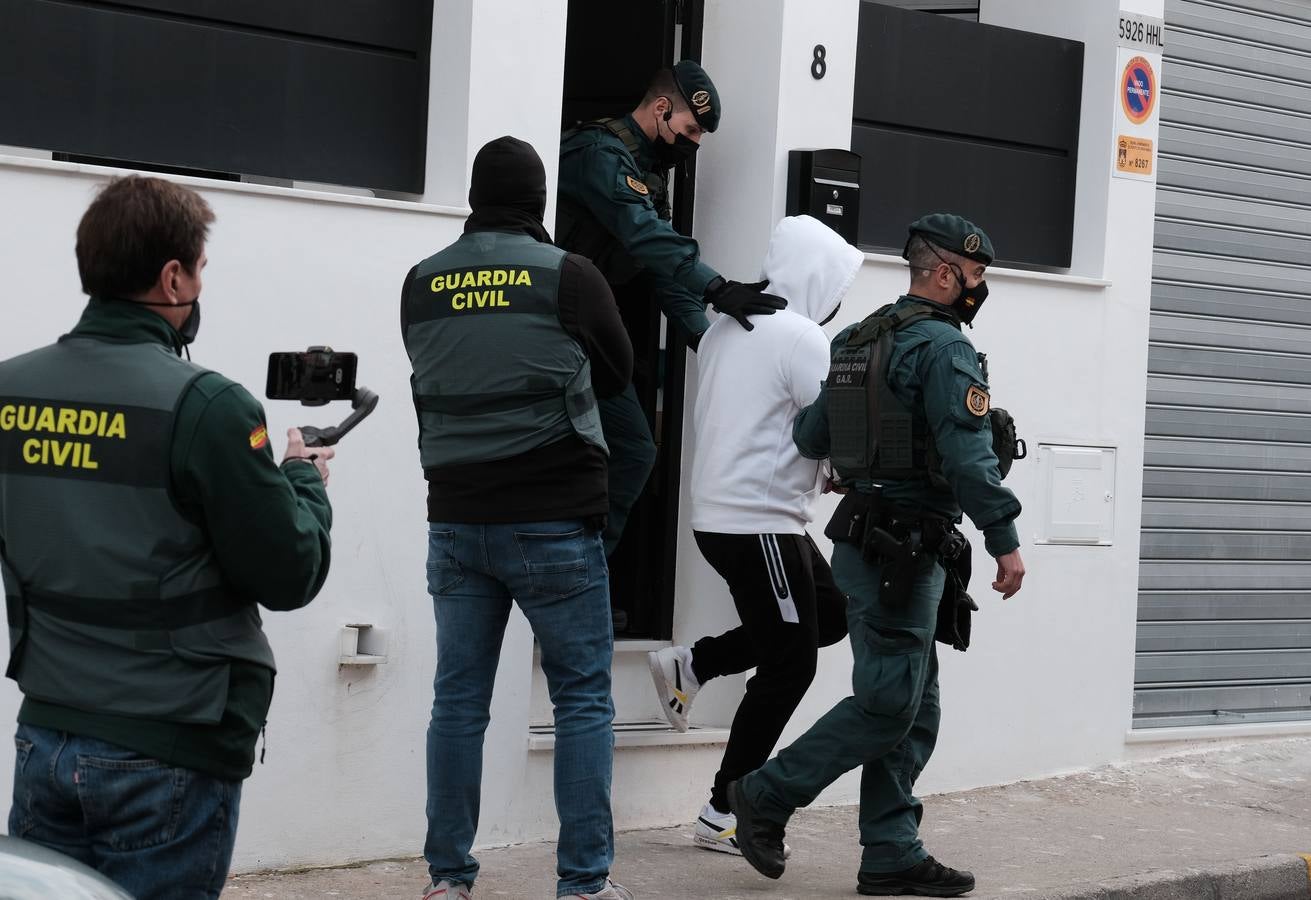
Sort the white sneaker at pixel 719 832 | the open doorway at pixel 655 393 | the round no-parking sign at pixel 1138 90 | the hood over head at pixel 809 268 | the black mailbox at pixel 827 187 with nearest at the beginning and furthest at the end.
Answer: the hood over head at pixel 809 268
the white sneaker at pixel 719 832
the black mailbox at pixel 827 187
the open doorway at pixel 655 393
the round no-parking sign at pixel 1138 90

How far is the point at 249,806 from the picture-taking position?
522 centimetres

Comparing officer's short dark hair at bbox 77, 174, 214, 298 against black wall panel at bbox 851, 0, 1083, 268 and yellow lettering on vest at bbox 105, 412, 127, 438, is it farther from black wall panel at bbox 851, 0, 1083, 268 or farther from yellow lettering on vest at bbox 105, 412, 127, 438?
black wall panel at bbox 851, 0, 1083, 268

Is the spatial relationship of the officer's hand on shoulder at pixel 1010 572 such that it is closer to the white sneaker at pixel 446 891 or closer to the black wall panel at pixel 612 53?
the white sneaker at pixel 446 891

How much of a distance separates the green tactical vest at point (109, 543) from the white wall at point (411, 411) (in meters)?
2.14

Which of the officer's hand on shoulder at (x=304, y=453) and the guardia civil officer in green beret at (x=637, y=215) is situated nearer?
the officer's hand on shoulder at (x=304, y=453)

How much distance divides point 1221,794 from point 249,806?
4290 mm

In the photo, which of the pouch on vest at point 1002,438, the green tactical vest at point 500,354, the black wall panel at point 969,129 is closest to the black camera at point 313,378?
the green tactical vest at point 500,354

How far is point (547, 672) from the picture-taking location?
477 centimetres

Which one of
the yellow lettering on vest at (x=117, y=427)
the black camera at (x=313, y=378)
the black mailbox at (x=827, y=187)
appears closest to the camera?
the yellow lettering on vest at (x=117, y=427)

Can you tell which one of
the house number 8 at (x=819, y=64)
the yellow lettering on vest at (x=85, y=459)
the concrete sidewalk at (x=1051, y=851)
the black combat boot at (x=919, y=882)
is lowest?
the concrete sidewalk at (x=1051, y=851)

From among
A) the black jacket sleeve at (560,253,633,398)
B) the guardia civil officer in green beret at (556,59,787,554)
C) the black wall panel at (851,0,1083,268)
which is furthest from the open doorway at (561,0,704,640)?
the black jacket sleeve at (560,253,633,398)

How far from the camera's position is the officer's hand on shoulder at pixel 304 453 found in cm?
311

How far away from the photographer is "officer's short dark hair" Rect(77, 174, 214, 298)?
9.41ft

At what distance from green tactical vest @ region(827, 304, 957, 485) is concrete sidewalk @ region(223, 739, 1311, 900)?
139 centimetres
